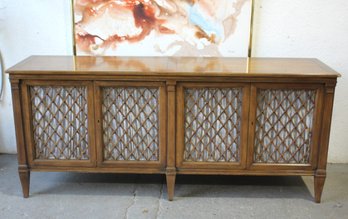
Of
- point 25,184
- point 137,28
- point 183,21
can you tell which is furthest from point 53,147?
point 183,21

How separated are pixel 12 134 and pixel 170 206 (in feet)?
4.90

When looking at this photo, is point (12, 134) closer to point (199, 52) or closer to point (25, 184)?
point (25, 184)

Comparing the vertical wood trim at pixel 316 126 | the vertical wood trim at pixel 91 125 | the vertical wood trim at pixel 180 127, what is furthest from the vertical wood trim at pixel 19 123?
the vertical wood trim at pixel 316 126

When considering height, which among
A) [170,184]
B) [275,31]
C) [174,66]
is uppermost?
[275,31]

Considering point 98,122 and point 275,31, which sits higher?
point 275,31

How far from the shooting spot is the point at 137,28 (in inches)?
121

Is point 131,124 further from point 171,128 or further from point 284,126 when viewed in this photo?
point 284,126

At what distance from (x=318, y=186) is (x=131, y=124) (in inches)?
48.2

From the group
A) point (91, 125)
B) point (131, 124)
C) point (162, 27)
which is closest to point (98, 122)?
point (91, 125)

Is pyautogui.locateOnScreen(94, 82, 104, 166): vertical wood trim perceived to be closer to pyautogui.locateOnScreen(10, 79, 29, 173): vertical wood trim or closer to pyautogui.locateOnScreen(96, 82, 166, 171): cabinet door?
pyautogui.locateOnScreen(96, 82, 166, 171): cabinet door

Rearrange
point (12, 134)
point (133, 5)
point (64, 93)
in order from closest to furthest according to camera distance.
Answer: point (64, 93) → point (133, 5) → point (12, 134)

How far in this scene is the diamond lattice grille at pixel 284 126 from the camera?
260 cm

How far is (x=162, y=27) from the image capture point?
3.07 meters

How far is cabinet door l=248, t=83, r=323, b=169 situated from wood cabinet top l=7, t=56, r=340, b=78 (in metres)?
0.11
